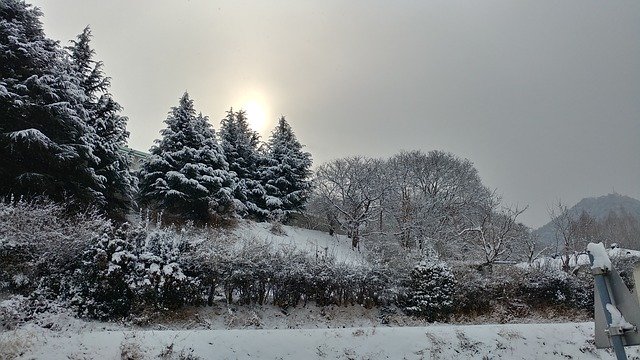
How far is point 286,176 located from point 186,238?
1934 cm

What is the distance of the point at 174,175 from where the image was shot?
20172 millimetres

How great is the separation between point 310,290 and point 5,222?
695 cm

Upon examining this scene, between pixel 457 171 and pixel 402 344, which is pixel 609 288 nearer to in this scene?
pixel 402 344

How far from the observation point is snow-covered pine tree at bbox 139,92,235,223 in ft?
66.6

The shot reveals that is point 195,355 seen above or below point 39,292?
below

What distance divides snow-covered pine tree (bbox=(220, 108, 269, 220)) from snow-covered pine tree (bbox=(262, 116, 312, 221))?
25.5 inches

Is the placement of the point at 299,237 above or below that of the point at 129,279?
above

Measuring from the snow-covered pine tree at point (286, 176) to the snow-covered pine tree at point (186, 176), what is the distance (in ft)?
19.1

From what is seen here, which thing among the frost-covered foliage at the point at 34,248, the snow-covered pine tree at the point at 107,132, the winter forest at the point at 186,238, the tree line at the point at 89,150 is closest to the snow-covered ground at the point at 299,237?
the winter forest at the point at 186,238

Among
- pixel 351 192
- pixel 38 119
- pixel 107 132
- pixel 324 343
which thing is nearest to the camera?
pixel 324 343

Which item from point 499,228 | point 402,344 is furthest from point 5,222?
point 499,228

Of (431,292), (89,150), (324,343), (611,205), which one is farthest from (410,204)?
(611,205)

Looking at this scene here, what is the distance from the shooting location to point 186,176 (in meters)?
20.8

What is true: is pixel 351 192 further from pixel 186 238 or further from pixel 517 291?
pixel 186 238
